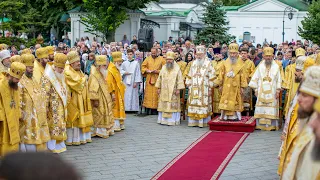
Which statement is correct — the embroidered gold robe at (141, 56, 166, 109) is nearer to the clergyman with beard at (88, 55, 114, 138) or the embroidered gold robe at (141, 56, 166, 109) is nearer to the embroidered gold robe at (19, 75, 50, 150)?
the clergyman with beard at (88, 55, 114, 138)

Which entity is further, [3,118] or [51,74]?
[51,74]

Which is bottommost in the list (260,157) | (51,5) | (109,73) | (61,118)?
(260,157)

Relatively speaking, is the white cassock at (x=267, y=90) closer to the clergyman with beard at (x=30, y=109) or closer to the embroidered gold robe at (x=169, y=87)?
the embroidered gold robe at (x=169, y=87)

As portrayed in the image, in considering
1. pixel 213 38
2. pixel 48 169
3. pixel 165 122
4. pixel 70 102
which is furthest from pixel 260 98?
pixel 213 38

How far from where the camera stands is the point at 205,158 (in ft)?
26.1

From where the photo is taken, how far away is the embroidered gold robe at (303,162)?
3287 millimetres

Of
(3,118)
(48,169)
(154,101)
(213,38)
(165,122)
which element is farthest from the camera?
(213,38)

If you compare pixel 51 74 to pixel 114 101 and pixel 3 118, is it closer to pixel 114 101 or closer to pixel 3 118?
pixel 3 118

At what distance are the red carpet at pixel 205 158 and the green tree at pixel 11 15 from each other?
17.7ft

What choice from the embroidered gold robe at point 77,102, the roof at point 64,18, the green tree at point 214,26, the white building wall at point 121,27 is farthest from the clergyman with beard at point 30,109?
the roof at point 64,18

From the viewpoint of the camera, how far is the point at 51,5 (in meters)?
29.5

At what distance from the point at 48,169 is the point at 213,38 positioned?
22.8 meters

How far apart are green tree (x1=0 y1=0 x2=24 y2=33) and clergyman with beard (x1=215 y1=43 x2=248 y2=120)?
5041 mm

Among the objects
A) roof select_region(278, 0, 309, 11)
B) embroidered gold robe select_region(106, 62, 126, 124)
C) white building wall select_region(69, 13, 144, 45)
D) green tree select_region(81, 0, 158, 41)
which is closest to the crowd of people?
embroidered gold robe select_region(106, 62, 126, 124)
